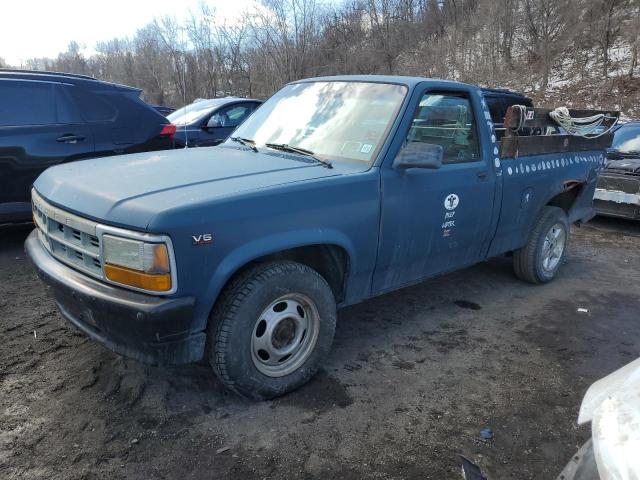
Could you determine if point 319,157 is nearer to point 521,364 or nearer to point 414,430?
point 414,430

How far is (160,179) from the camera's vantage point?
9.21 ft

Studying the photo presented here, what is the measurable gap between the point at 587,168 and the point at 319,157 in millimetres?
3490

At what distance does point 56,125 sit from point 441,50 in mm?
29339

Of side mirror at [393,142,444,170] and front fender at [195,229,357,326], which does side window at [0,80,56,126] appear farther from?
side mirror at [393,142,444,170]

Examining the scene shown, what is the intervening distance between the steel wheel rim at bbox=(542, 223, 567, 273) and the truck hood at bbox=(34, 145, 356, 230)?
2.75m

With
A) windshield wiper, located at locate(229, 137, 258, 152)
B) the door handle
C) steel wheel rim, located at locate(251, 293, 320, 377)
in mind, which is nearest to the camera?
steel wheel rim, located at locate(251, 293, 320, 377)

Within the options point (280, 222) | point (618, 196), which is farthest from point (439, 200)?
point (618, 196)

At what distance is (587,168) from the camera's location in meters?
5.34

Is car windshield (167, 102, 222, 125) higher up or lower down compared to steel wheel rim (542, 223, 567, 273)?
higher up

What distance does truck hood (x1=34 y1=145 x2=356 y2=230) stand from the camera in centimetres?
245

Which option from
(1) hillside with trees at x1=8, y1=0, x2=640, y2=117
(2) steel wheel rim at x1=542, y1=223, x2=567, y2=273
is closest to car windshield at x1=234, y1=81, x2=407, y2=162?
(2) steel wheel rim at x1=542, y1=223, x2=567, y2=273

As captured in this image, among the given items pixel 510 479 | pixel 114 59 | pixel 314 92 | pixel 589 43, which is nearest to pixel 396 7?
pixel 589 43

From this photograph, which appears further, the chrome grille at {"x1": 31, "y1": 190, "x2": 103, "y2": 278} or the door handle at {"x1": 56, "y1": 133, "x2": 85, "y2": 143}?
the door handle at {"x1": 56, "y1": 133, "x2": 85, "y2": 143}

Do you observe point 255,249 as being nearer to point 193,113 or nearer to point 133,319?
point 133,319
